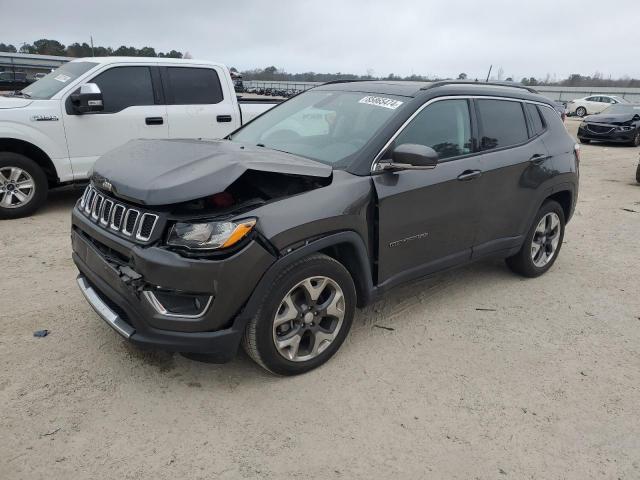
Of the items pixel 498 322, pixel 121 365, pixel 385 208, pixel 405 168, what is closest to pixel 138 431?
pixel 121 365

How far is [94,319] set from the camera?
12.0ft

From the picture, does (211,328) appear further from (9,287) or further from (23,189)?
(23,189)

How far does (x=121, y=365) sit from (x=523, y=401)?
8.13ft

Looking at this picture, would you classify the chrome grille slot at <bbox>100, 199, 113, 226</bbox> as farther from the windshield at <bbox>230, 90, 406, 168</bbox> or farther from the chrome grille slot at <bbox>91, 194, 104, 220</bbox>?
the windshield at <bbox>230, 90, 406, 168</bbox>

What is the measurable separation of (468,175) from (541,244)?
158cm

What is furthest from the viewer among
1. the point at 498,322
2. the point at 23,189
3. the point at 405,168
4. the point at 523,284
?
the point at 23,189

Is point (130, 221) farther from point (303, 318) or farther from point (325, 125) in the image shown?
point (325, 125)

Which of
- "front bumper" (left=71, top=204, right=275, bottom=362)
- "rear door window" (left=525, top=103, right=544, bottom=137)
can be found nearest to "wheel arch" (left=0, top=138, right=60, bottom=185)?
"front bumper" (left=71, top=204, right=275, bottom=362)

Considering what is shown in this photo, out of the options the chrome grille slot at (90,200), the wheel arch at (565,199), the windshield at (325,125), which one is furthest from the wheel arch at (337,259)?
the wheel arch at (565,199)

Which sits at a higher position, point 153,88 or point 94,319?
point 153,88

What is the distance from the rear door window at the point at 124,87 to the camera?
6289 millimetres

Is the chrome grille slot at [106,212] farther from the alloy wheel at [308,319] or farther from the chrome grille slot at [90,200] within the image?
the alloy wheel at [308,319]

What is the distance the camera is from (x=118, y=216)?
9.36 feet

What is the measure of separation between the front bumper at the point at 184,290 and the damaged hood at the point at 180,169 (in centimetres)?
31
